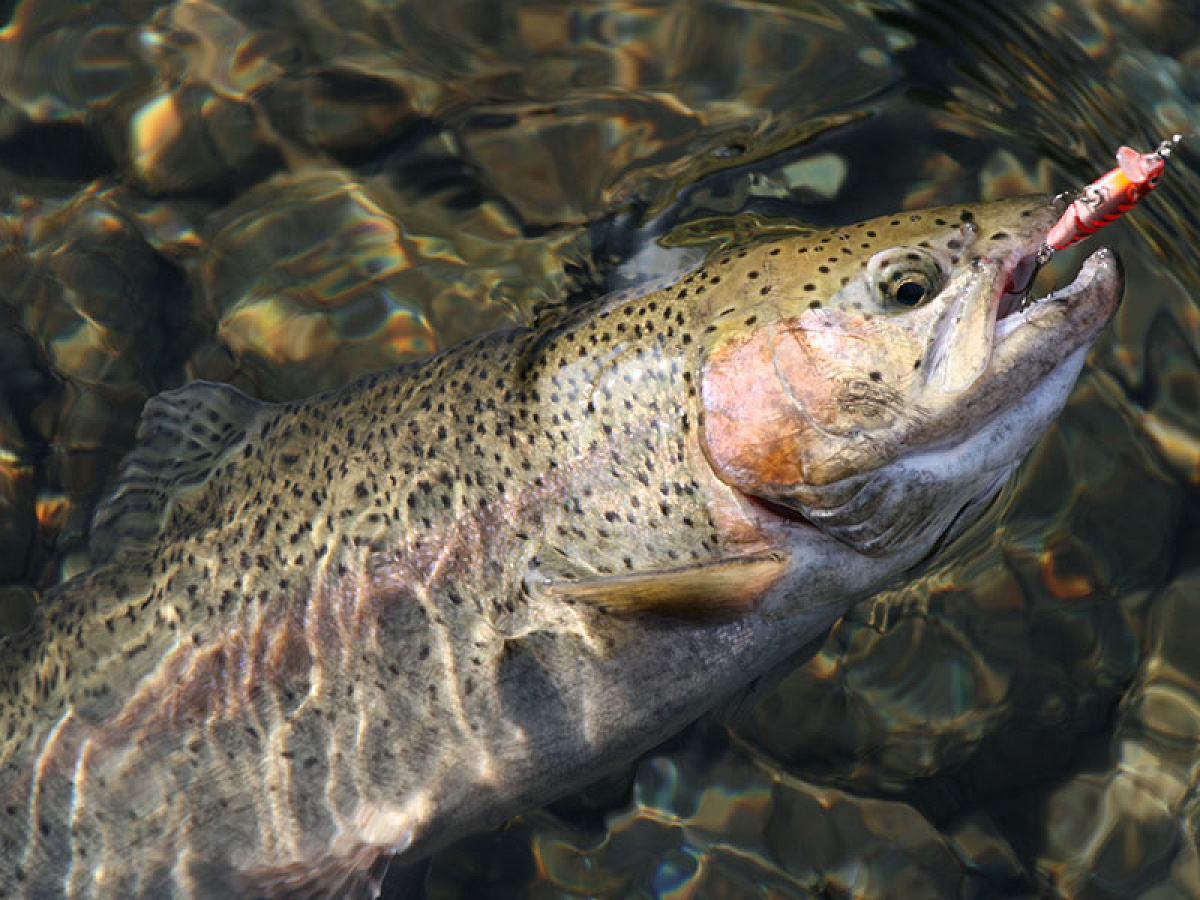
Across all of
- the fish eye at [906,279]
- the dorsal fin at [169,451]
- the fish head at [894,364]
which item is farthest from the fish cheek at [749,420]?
the dorsal fin at [169,451]

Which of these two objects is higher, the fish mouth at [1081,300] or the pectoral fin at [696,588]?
the fish mouth at [1081,300]

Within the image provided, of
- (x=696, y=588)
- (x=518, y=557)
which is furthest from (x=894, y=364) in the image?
(x=518, y=557)

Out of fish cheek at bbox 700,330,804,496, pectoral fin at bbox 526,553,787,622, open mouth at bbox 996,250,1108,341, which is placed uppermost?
open mouth at bbox 996,250,1108,341

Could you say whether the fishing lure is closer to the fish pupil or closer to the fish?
the fish

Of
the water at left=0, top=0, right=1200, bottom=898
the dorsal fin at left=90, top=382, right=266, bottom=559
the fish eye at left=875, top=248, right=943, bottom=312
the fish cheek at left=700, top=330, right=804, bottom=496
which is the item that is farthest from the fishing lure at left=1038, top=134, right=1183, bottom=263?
the dorsal fin at left=90, top=382, right=266, bottom=559

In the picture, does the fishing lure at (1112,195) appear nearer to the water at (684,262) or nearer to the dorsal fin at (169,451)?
the water at (684,262)

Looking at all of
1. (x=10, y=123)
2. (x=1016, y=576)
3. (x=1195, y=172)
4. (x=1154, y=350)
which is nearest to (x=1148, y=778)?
(x=1016, y=576)
